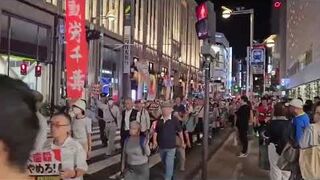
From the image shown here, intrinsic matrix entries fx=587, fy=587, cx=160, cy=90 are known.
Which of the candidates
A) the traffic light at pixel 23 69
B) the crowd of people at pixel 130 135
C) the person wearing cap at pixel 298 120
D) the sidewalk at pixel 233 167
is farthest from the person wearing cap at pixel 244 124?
the traffic light at pixel 23 69

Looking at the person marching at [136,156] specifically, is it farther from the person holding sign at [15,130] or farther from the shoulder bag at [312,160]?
the person holding sign at [15,130]

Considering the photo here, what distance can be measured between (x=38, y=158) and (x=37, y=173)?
0.15 metres

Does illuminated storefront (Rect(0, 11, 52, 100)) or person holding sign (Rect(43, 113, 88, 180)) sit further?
illuminated storefront (Rect(0, 11, 52, 100))

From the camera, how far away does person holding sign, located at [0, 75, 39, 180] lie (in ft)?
5.99

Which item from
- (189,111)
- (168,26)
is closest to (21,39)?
(189,111)

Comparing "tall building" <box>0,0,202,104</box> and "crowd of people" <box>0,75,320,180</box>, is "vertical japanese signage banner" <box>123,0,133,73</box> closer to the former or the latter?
"tall building" <box>0,0,202,104</box>

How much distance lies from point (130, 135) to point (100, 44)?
99.4 ft

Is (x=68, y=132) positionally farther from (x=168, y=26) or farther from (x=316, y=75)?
(x=168, y=26)

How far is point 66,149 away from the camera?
566cm

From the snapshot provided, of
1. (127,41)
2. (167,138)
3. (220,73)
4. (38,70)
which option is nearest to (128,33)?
(127,41)

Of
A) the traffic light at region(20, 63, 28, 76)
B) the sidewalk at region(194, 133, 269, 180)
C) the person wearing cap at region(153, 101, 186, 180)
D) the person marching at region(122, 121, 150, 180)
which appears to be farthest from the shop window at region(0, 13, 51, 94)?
the person marching at region(122, 121, 150, 180)

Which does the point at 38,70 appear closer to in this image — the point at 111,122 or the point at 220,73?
the point at 111,122

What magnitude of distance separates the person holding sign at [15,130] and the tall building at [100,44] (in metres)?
1.26

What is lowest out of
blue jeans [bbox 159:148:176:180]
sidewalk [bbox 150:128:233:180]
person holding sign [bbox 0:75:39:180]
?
sidewalk [bbox 150:128:233:180]
